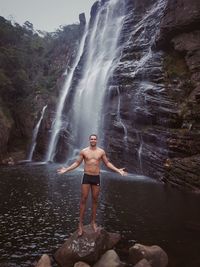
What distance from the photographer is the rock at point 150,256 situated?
10711mm

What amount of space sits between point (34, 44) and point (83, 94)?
39.4m

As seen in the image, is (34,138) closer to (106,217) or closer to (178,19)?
(178,19)

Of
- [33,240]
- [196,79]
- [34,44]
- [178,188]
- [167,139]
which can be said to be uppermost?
[34,44]

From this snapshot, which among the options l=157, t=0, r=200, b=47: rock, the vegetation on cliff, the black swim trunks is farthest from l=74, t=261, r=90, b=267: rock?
the vegetation on cliff

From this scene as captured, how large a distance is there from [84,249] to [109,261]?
889 mm

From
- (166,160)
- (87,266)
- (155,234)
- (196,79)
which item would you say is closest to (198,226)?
(155,234)

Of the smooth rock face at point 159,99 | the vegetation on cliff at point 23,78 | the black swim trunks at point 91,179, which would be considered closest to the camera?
the black swim trunks at point 91,179

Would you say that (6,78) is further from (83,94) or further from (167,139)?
(167,139)

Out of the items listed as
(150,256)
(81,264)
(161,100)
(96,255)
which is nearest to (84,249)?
(96,255)

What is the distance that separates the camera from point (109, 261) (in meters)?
10.3

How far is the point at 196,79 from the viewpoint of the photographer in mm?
33219

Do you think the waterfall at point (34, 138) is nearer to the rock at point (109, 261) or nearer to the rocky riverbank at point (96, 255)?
the rocky riverbank at point (96, 255)

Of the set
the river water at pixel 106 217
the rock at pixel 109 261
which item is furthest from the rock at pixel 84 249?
the river water at pixel 106 217

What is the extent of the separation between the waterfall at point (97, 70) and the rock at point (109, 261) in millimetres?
29437
